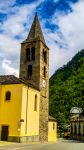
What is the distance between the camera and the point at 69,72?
485ft

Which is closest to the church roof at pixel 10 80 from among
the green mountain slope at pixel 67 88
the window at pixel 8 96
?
the window at pixel 8 96

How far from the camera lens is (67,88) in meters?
133

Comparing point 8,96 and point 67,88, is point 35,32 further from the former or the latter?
point 67,88

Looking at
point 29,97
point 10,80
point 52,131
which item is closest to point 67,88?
point 52,131

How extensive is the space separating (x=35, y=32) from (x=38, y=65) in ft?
22.2

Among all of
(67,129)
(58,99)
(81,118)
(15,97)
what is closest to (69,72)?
(58,99)

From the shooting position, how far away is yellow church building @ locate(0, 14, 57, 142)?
4059 centimetres

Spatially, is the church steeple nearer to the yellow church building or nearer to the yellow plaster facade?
the yellow church building

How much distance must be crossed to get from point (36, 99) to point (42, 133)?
226 inches

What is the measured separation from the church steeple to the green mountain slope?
57.8 metres

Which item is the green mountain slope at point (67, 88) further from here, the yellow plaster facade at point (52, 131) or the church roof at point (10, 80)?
the church roof at point (10, 80)

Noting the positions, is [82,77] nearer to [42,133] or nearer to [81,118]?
[81,118]

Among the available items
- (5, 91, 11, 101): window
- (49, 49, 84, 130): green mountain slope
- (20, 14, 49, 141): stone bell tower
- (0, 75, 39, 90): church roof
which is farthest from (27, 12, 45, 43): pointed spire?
(49, 49, 84, 130): green mountain slope

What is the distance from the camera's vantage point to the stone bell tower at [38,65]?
49.5 m
